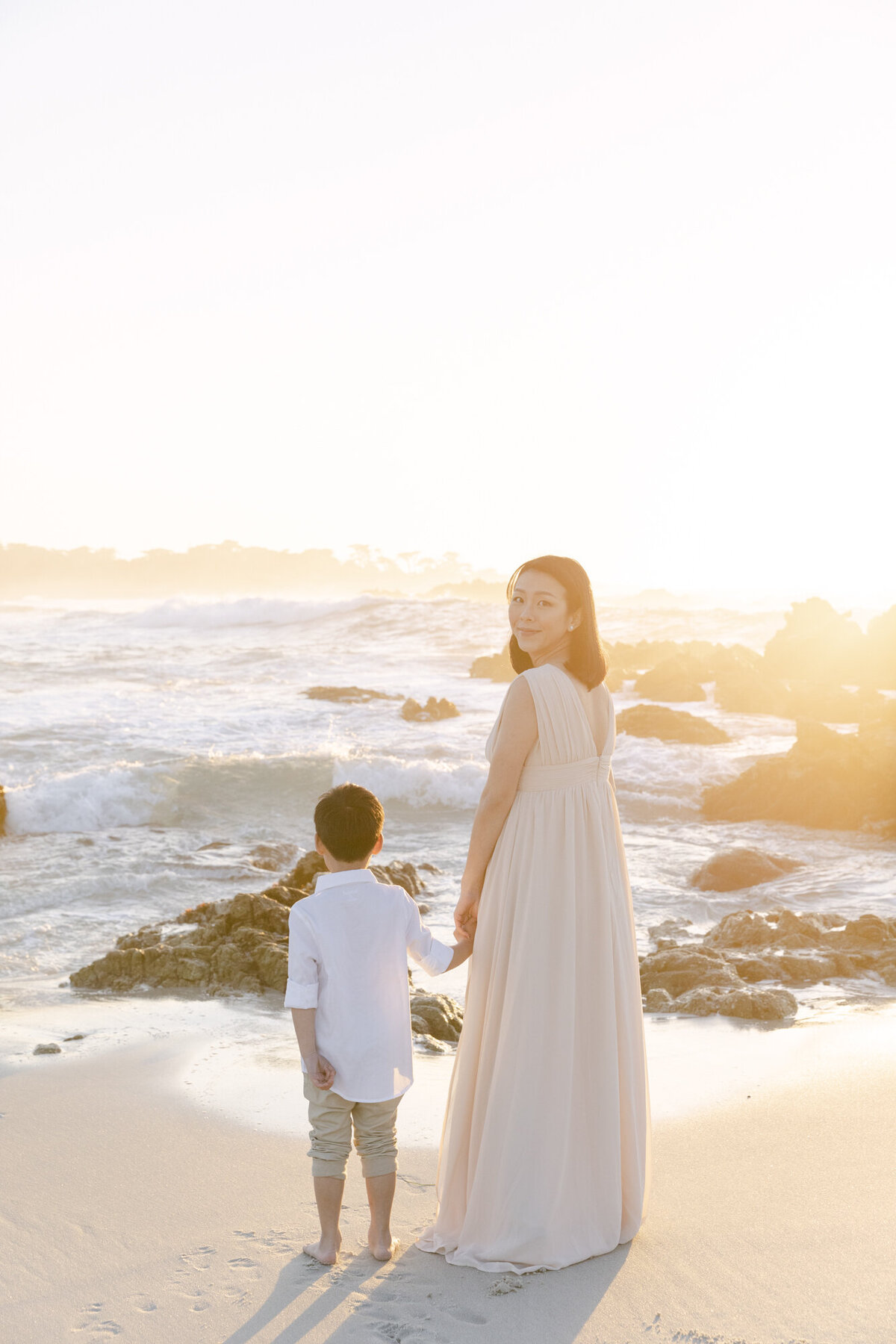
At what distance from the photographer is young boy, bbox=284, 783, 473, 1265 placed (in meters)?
2.64

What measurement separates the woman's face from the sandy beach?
1562 mm

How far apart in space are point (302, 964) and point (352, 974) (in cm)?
13

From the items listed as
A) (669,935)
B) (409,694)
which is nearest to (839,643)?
(409,694)

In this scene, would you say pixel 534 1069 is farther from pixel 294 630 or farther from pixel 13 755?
pixel 294 630

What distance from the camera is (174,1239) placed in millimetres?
2844

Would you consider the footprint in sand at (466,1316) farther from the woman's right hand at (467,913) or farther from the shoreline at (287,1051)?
the shoreline at (287,1051)

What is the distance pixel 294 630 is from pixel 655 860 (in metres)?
30.0

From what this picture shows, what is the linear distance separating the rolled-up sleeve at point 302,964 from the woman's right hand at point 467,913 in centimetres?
42

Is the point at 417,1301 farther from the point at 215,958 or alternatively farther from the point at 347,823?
the point at 215,958

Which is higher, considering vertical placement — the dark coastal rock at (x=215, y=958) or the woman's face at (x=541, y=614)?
the woman's face at (x=541, y=614)

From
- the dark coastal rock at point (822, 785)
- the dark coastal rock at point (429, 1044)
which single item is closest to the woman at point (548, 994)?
the dark coastal rock at point (429, 1044)

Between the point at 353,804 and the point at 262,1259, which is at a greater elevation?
the point at 353,804

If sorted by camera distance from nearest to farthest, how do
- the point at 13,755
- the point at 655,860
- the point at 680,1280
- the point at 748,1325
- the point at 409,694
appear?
the point at 748,1325, the point at 680,1280, the point at 655,860, the point at 13,755, the point at 409,694

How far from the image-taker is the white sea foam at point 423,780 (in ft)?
41.3
